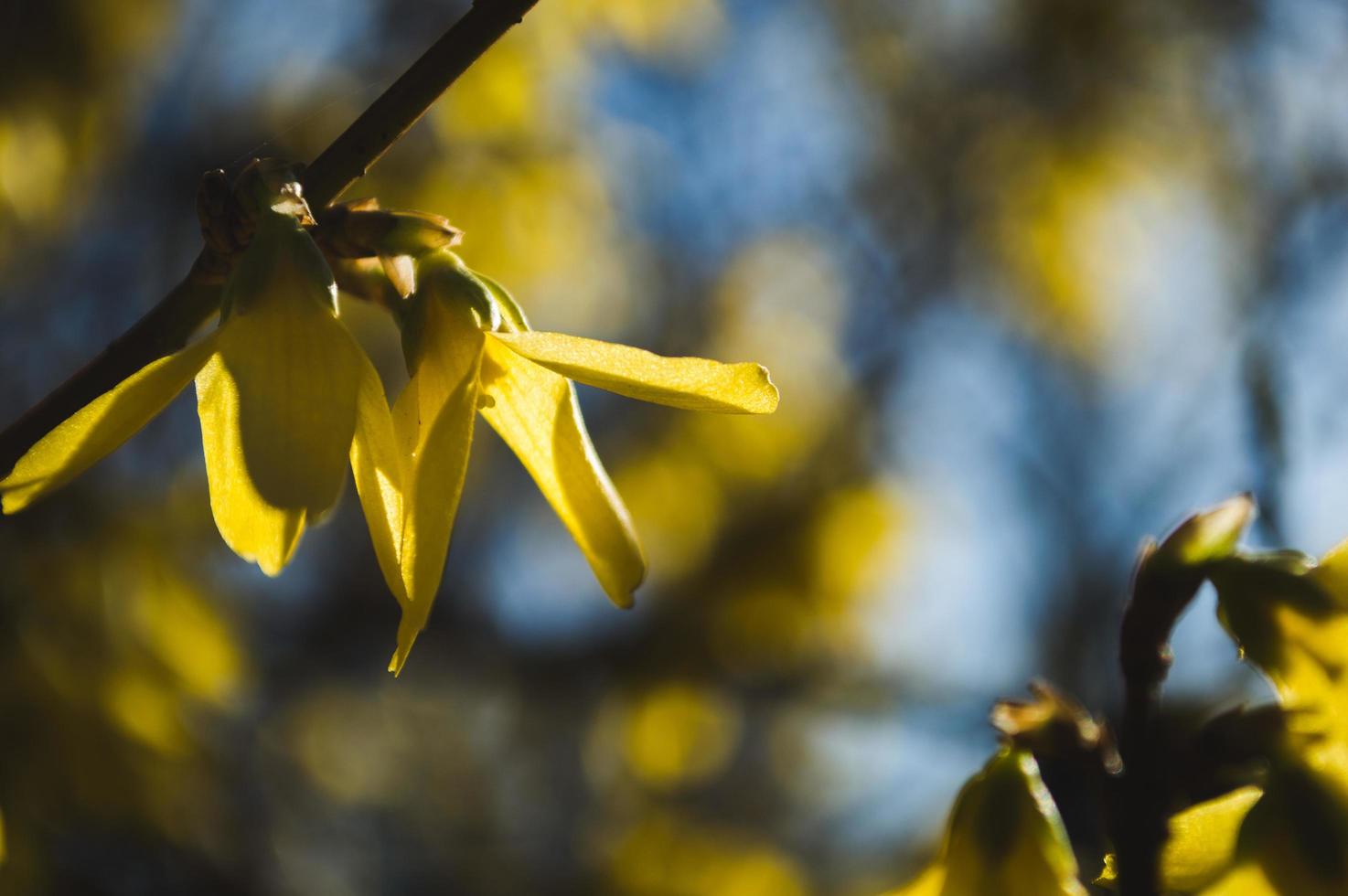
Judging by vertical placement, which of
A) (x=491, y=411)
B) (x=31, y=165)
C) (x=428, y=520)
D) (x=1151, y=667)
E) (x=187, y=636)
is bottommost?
(x=1151, y=667)

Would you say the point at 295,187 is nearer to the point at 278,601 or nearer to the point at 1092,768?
the point at 1092,768

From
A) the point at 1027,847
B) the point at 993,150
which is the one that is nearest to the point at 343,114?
the point at 993,150

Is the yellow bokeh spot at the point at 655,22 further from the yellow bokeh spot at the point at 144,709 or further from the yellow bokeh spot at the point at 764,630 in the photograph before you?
the yellow bokeh spot at the point at 144,709

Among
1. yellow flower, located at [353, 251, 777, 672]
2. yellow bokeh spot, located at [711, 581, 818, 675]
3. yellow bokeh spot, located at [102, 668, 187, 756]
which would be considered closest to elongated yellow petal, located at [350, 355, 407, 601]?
yellow flower, located at [353, 251, 777, 672]

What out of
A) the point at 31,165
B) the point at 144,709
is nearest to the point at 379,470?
the point at 144,709

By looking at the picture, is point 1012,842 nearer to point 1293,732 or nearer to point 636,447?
point 1293,732

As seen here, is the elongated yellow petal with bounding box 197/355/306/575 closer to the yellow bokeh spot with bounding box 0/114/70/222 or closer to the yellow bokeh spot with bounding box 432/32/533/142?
the yellow bokeh spot with bounding box 0/114/70/222
